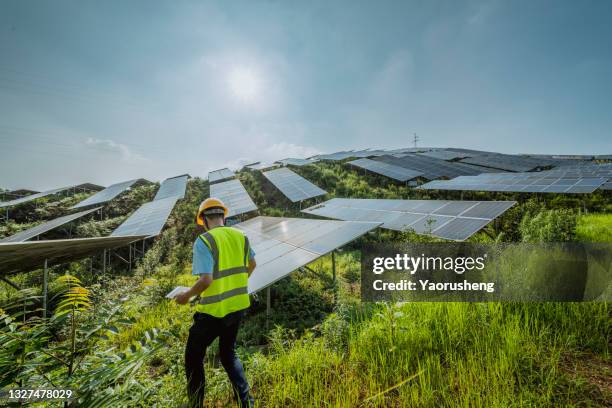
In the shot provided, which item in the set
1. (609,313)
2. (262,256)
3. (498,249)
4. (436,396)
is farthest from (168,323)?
(609,313)

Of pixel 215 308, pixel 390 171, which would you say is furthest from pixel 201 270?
pixel 390 171

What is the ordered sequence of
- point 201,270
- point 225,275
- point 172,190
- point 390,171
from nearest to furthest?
point 201,270, point 225,275, point 172,190, point 390,171

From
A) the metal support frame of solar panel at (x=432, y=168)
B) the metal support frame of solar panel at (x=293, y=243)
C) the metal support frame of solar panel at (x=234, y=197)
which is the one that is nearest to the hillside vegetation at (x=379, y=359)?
the metal support frame of solar panel at (x=293, y=243)

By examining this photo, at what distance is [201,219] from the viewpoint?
130 inches

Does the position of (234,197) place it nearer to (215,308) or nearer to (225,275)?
(225,275)

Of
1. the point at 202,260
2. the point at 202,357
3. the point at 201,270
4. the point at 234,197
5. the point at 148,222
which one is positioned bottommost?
the point at 202,357

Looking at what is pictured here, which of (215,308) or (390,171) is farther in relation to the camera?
(390,171)

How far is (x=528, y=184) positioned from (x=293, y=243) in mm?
14273

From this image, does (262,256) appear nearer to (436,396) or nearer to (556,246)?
(436,396)

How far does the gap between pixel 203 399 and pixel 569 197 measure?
66.9 feet

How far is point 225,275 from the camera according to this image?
2871mm

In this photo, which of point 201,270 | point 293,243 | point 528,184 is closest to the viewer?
point 201,270

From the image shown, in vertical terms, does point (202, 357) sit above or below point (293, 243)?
below

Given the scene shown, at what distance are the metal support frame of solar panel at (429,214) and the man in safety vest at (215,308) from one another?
4.80 metres
